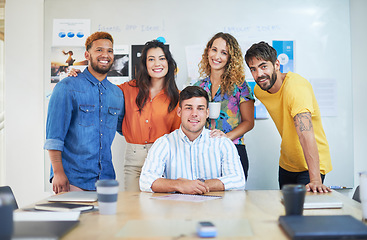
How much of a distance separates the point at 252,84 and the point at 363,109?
3.00 ft

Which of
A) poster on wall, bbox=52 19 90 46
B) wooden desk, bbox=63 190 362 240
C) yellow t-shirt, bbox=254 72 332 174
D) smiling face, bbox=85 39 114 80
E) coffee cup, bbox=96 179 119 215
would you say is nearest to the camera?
wooden desk, bbox=63 190 362 240

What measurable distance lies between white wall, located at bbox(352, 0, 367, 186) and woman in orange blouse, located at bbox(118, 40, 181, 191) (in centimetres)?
154

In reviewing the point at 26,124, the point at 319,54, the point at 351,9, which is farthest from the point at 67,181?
the point at 351,9

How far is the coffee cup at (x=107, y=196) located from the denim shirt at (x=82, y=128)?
3.55 ft

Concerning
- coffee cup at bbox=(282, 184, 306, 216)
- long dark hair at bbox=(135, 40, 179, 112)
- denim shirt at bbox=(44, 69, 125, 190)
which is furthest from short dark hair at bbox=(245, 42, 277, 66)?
coffee cup at bbox=(282, 184, 306, 216)

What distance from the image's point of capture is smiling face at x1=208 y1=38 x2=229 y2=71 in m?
2.39

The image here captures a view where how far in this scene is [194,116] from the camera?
206cm

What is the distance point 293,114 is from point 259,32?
47.3 inches

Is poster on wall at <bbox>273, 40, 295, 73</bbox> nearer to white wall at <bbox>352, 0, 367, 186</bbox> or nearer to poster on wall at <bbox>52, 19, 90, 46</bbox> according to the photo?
white wall at <bbox>352, 0, 367, 186</bbox>

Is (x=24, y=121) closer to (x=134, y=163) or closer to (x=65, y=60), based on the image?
(x=65, y=60)

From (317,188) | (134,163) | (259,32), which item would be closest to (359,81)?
(259,32)

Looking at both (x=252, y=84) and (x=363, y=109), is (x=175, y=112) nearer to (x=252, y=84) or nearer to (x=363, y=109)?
(x=252, y=84)

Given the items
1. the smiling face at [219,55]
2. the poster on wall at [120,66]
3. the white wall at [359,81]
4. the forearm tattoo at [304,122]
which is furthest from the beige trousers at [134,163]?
the white wall at [359,81]

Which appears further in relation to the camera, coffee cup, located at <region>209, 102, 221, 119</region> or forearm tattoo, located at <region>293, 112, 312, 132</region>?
coffee cup, located at <region>209, 102, 221, 119</region>
